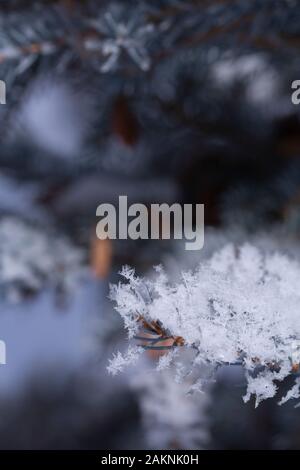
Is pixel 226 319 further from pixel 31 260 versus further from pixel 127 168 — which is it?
pixel 127 168

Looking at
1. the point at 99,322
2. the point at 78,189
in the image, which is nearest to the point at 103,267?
the point at 99,322

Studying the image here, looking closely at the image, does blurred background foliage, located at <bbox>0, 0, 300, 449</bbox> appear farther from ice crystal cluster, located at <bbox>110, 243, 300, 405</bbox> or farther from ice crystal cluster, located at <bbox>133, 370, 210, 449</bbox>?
ice crystal cluster, located at <bbox>110, 243, 300, 405</bbox>

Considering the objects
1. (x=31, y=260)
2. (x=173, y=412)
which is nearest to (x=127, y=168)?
(x=31, y=260)

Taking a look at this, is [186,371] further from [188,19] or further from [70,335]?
[70,335]

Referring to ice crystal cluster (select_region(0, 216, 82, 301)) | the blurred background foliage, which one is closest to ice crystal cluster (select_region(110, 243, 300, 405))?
the blurred background foliage

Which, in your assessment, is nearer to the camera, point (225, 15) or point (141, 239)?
point (225, 15)

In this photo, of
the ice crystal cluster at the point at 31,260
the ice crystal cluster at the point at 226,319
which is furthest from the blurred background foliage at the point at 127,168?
the ice crystal cluster at the point at 226,319
